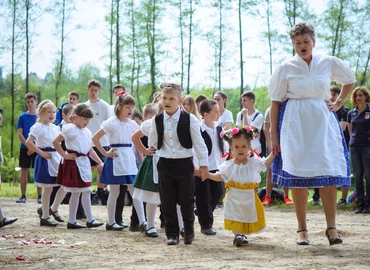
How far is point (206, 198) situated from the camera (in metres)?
8.40

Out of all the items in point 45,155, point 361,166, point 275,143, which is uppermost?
point 275,143

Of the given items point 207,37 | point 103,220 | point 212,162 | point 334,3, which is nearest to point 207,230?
point 212,162

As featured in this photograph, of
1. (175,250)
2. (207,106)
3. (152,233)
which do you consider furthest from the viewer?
(207,106)

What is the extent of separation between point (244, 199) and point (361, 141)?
4.39 meters

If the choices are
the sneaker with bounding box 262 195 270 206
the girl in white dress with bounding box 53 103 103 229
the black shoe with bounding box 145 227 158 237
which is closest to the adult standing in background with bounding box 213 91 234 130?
the sneaker with bounding box 262 195 270 206

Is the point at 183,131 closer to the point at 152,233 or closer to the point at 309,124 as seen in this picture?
the point at 309,124

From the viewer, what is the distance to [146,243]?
7.27 m

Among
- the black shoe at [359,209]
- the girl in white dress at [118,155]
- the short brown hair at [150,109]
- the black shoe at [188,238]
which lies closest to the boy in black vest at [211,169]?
the short brown hair at [150,109]

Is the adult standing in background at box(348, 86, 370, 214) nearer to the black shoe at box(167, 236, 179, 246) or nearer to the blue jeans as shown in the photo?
the blue jeans

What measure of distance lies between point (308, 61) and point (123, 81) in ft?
59.7

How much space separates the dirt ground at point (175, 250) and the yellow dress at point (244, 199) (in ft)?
0.68

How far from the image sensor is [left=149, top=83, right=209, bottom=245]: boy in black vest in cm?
708

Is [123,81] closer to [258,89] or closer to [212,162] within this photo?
[258,89]

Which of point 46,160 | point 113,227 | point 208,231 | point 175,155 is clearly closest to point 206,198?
point 208,231
